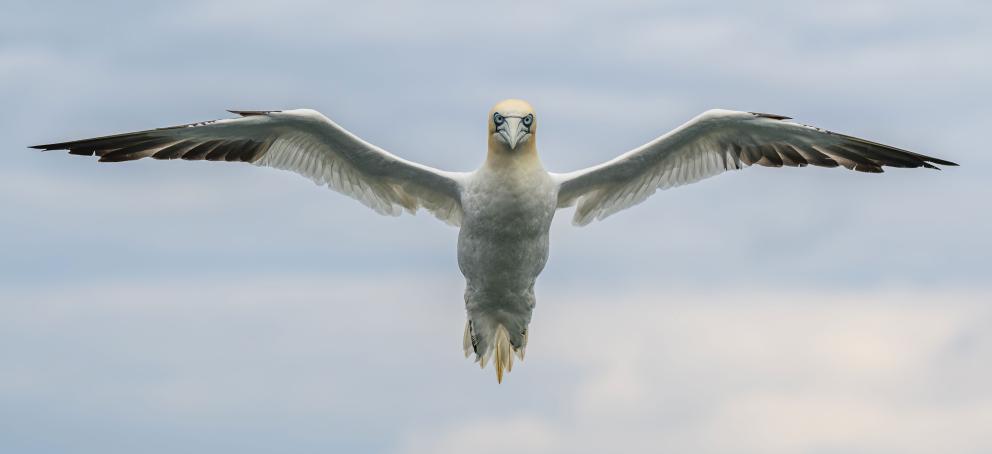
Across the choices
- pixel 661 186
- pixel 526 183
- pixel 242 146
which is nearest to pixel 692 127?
→ pixel 661 186

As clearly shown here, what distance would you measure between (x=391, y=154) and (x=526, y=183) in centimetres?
235

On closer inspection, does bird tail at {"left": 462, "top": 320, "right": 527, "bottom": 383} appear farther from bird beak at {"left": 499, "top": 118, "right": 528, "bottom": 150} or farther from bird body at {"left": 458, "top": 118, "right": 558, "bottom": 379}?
bird beak at {"left": 499, "top": 118, "right": 528, "bottom": 150}

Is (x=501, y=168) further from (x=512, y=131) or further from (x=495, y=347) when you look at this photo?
(x=495, y=347)

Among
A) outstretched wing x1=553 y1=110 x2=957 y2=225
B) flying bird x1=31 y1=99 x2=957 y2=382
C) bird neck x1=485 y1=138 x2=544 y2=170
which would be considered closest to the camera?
bird neck x1=485 y1=138 x2=544 y2=170

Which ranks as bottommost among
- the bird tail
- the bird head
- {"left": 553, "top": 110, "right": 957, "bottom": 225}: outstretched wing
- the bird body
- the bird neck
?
the bird tail

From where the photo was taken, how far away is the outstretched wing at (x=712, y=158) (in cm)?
2066

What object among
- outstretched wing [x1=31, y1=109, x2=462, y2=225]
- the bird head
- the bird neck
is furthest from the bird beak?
outstretched wing [x1=31, y1=109, x2=462, y2=225]

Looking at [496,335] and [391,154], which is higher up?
[391,154]

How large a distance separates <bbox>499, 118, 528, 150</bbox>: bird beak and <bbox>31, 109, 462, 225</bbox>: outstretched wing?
1.67 meters

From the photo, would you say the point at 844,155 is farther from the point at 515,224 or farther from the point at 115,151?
the point at 115,151

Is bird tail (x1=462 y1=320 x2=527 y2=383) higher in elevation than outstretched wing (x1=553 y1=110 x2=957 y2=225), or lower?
lower

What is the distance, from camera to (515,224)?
1938 centimetres

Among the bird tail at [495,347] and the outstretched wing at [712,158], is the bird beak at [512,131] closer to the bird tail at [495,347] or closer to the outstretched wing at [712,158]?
the outstretched wing at [712,158]

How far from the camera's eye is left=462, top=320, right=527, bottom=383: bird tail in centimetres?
2092
